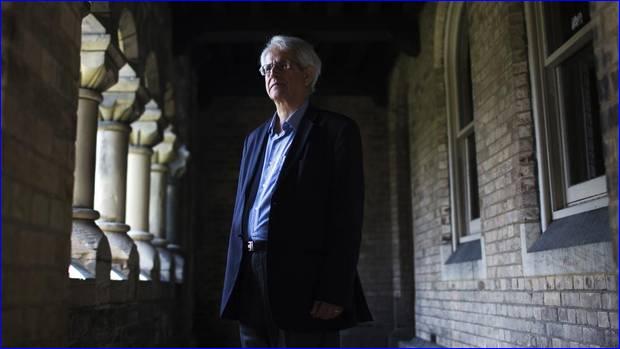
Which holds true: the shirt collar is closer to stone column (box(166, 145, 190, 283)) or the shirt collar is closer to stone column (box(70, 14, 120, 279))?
stone column (box(70, 14, 120, 279))

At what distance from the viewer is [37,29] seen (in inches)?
92.9

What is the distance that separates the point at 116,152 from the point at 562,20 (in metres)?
3.57

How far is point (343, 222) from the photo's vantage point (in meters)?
1.74

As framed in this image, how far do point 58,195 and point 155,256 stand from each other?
417 centimetres

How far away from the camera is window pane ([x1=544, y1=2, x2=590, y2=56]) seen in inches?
162

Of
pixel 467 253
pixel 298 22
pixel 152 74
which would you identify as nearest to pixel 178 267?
pixel 152 74

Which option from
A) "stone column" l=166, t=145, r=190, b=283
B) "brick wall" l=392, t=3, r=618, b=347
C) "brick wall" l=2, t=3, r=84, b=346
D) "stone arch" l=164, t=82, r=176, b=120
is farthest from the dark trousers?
"stone column" l=166, t=145, r=190, b=283

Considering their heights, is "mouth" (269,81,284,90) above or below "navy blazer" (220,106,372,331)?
above

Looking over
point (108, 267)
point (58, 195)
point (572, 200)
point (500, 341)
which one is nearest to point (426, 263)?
point (500, 341)

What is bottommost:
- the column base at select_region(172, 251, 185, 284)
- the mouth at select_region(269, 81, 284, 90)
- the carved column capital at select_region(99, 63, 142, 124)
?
the column base at select_region(172, 251, 185, 284)

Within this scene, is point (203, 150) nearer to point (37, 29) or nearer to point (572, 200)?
point (572, 200)

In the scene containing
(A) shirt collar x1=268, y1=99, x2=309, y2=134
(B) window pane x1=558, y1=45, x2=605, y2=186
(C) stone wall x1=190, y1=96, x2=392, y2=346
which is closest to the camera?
(A) shirt collar x1=268, y1=99, x2=309, y2=134

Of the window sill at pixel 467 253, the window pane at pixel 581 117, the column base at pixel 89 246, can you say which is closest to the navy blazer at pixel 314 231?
the window pane at pixel 581 117

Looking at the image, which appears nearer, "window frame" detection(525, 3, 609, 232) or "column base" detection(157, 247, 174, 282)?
"window frame" detection(525, 3, 609, 232)
